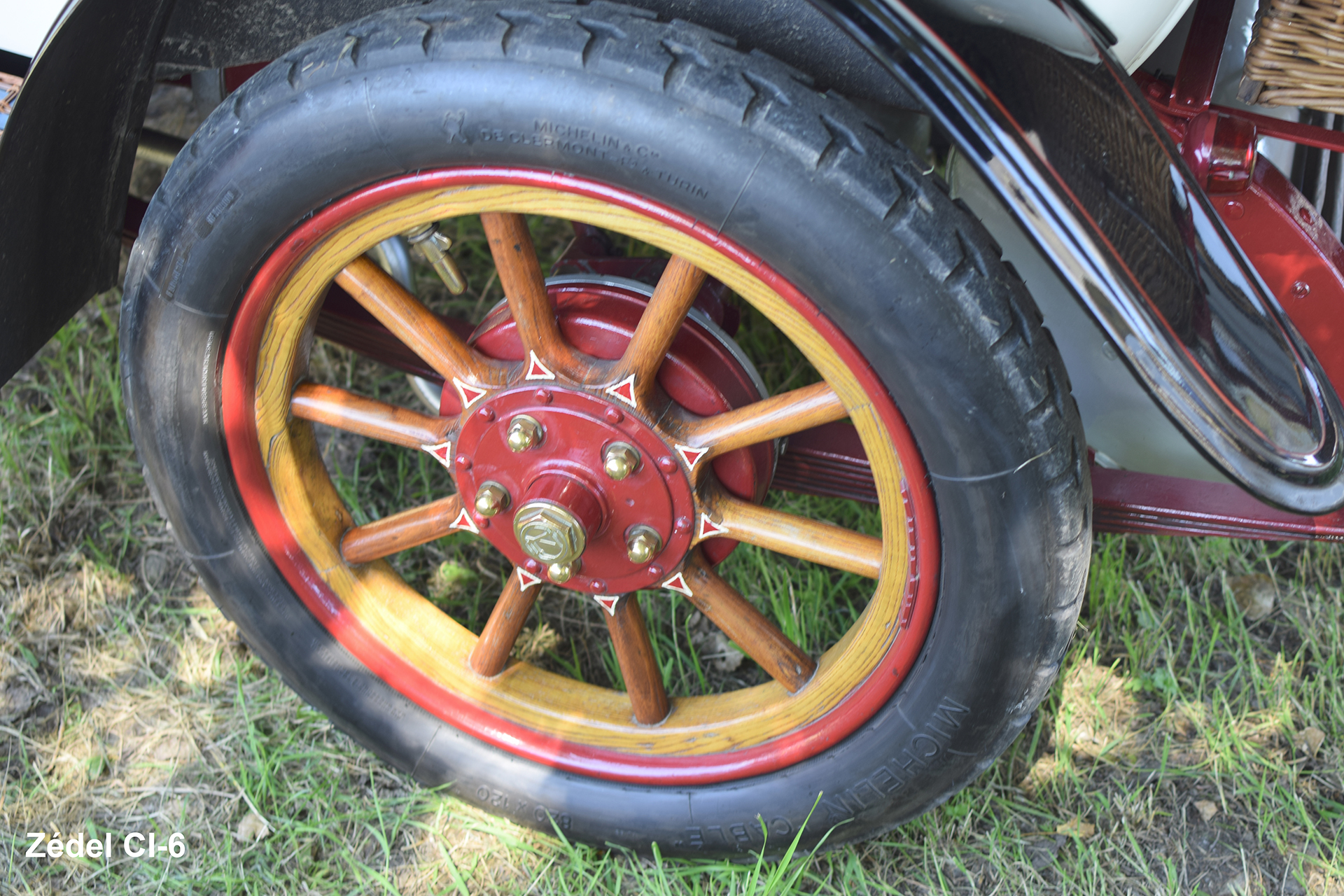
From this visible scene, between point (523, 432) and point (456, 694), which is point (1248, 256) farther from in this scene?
point (456, 694)

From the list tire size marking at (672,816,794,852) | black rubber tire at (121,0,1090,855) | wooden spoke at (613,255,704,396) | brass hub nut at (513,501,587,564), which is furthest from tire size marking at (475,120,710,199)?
tire size marking at (672,816,794,852)

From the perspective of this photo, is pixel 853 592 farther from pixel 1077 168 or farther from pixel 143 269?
pixel 143 269

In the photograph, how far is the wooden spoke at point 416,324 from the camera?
139cm

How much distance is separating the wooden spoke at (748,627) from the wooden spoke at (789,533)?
4.4 inches

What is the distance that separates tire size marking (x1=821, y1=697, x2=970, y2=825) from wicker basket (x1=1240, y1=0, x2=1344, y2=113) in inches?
34.9

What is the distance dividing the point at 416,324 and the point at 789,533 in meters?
0.59

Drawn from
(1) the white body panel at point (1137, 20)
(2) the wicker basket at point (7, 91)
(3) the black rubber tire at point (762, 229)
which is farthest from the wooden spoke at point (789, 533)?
(2) the wicker basket at point (7, 91)

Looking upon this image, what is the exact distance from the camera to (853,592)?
2.01 meters

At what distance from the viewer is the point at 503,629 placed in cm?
156

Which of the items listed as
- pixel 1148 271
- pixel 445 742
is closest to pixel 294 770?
pixel 445 742

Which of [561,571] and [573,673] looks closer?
[561,571]

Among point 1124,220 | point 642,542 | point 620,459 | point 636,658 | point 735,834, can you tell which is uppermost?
point 1124,220

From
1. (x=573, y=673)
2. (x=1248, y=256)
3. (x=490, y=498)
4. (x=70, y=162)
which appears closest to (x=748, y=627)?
(x=490, y=498)

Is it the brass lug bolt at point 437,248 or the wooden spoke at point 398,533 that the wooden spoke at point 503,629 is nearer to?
the wooden spoke at point 398,533
